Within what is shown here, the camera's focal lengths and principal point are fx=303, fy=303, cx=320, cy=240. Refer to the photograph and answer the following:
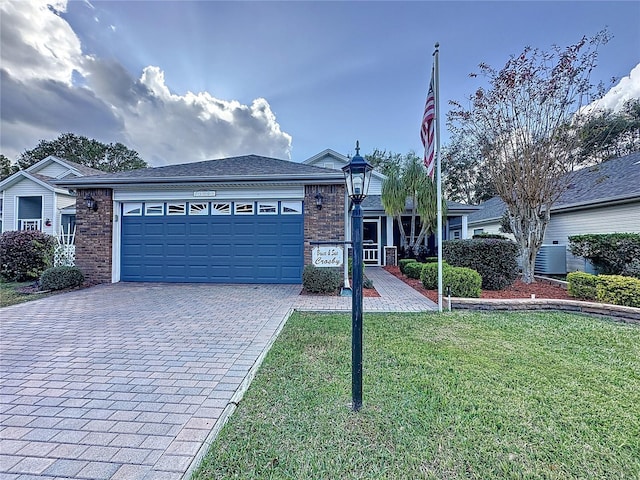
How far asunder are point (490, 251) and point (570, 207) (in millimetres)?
5663

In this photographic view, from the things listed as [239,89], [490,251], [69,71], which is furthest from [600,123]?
[69,71]

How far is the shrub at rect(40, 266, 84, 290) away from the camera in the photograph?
26.7 feet

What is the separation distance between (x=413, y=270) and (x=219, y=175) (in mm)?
6956

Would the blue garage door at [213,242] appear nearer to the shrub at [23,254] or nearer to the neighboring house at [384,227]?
the shrub at [23,254]

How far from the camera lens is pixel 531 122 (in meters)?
8.18

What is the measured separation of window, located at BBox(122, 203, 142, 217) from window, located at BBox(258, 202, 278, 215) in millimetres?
3764

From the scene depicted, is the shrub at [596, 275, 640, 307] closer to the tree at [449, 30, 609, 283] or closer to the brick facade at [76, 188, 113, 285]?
the tree at [449, 30, 609, 283]

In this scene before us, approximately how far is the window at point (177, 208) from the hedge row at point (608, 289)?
10202 millimetres

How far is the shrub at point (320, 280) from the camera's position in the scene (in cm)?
749

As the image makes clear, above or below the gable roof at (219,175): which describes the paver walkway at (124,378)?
below

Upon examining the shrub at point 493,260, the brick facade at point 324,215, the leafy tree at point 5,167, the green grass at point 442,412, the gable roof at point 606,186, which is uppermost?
the leafy tree at point 5,167

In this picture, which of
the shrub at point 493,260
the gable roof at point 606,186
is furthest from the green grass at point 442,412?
the gable roof at point 606,186

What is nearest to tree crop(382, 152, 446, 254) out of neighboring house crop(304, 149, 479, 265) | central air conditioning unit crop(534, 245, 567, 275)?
neighboring house crop(304, 149, 479, 265)

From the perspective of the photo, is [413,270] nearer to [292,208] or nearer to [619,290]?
[292,208]
